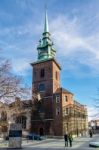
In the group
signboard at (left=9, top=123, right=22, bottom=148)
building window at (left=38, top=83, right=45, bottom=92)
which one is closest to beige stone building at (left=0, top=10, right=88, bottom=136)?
building window at (left=38, top=83, right=45, bottom=92)

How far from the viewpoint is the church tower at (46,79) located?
221 ft

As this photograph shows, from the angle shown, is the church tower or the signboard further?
the church tower

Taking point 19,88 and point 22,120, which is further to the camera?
point 22,120

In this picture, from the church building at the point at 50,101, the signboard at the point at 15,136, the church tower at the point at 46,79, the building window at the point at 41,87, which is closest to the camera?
the signboard at the point at 15,136

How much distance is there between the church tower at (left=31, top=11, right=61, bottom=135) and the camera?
67250 millimetres

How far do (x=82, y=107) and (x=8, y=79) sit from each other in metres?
66.4

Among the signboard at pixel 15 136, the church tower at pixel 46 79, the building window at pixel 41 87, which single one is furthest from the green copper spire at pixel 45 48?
the signboard at pixel 15 136

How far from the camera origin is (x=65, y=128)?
64938mm

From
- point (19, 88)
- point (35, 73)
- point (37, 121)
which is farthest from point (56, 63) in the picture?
point (19, 88)

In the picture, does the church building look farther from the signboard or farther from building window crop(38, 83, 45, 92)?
the signboard

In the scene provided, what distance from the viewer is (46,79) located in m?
71.9

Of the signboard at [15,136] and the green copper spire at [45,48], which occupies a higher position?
the green copper spire at [45,48]

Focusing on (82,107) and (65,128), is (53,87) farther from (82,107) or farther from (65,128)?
(82,107)

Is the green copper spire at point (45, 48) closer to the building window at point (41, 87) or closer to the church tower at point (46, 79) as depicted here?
the church tower at point (46, 79)
